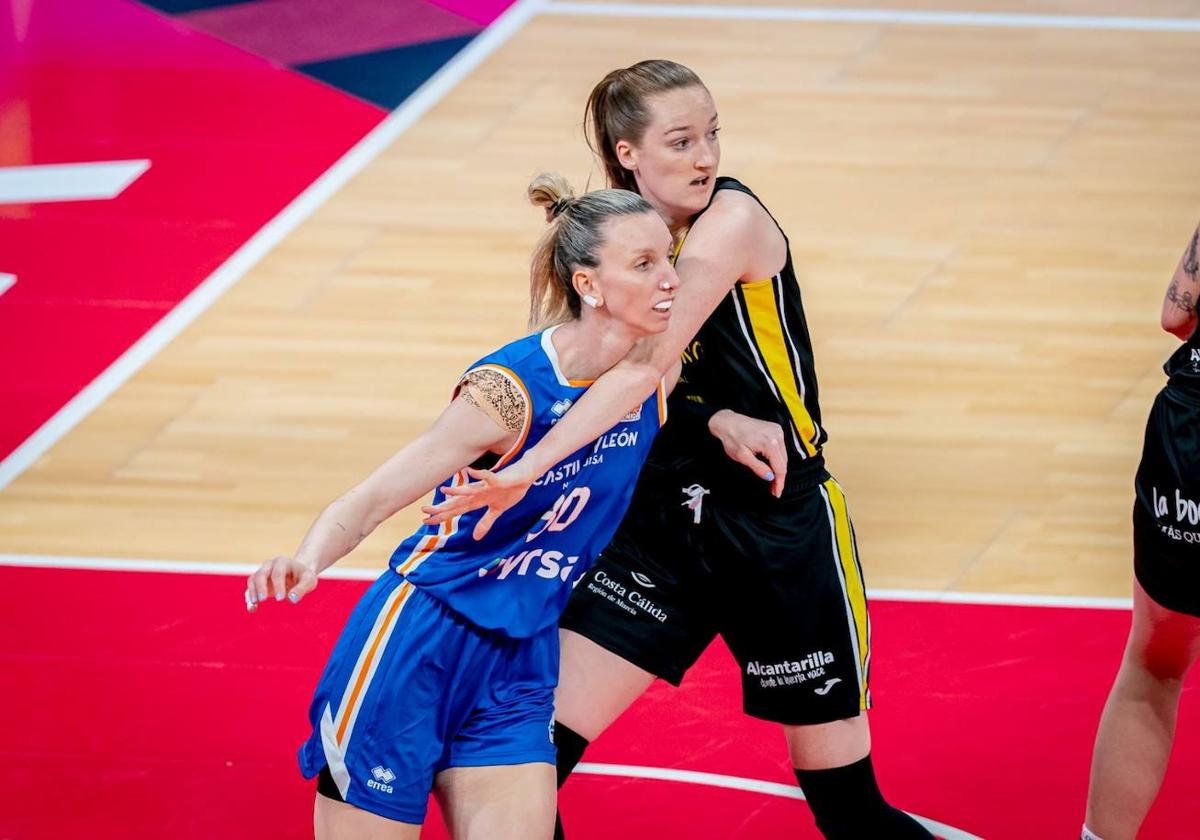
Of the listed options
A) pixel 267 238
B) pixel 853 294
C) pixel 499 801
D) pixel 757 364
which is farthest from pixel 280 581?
pixel 267 238

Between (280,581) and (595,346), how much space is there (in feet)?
2.81

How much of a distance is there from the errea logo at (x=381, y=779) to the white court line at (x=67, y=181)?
19.9 ft

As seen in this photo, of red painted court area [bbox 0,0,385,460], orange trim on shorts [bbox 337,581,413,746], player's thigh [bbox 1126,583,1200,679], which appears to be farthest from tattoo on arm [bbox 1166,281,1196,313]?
red painted court area [bbox 0,0,385,460]

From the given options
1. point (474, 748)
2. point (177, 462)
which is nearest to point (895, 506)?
point (177, 462)

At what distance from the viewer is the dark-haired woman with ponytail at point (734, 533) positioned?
3863mm

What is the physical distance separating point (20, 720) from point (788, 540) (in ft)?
7.72

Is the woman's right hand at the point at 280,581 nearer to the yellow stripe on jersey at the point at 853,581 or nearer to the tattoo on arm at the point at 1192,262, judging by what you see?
the yellow stripe on jersey at the point at 853,581

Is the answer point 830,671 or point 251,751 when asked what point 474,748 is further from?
point 251,751

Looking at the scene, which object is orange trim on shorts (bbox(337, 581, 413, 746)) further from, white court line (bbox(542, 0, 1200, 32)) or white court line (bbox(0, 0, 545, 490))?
white court line (bbox(542, 0, 1200, 32))

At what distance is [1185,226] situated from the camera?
8.39 metres

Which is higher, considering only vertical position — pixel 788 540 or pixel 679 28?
pixel 788 540

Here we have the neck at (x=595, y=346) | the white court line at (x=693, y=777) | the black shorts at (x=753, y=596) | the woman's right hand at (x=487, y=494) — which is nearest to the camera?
the woman's right hand at (x=487, y=494)

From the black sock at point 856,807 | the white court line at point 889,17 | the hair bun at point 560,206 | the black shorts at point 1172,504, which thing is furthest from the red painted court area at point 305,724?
the white court line at point 889,17

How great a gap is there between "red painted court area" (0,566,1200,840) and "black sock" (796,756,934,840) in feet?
1.87
